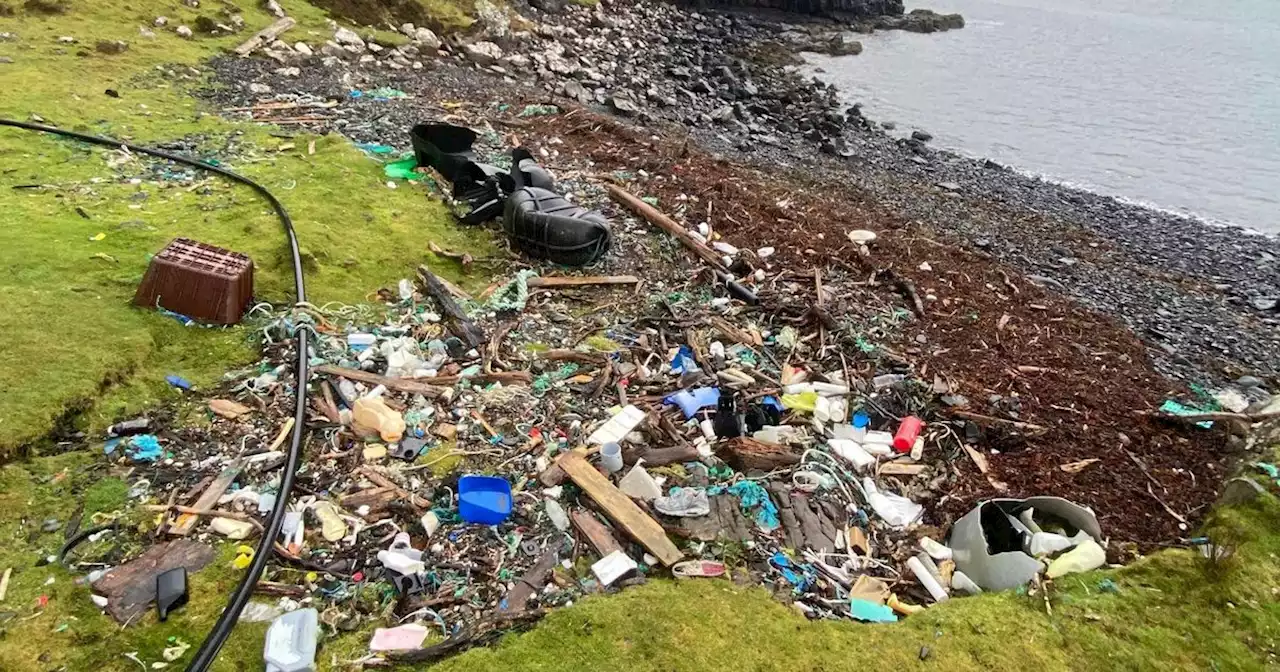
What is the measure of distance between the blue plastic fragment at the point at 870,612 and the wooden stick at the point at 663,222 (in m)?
4.41

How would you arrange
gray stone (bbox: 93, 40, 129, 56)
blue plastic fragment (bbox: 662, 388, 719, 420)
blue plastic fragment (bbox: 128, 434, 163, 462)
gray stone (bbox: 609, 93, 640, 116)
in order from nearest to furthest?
blue plastic fragment (bbox: 128, 434, 163, 462) → blue plastic fragment (bbox: 662, 388, 719, 420) → gray stone (bbox: 93, 40, 129, 56) → gray stone (bbox: 609, 93, 640, 116)

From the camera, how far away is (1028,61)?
31078 mm

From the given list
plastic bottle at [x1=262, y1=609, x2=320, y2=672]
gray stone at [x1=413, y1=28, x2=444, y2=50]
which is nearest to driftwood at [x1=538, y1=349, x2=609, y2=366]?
plastic bottle at [x1=262, y1=609, x2=320, y2=672]

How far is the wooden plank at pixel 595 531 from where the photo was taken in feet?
13.8

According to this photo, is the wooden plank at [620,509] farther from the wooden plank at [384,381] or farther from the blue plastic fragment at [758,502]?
the wooden plank at [384,381]

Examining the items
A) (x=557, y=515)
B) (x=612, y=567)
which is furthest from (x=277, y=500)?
(x=612, y=567)

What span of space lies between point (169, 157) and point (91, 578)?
6435mm

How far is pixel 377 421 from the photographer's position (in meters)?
4.89

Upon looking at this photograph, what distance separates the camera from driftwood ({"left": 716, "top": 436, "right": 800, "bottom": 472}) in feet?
16.5

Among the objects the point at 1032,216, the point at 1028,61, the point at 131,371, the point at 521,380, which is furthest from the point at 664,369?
the point at 1028,61

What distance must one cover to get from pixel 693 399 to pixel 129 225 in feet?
19.1

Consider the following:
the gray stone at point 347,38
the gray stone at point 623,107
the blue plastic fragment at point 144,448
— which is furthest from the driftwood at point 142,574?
the gray stone at point 623,107

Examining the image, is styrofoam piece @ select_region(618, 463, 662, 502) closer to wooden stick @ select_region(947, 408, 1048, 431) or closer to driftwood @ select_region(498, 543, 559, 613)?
driftwood @ select_region(498, 543, 559, 613)

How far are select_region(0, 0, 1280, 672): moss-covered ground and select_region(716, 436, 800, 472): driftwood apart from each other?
116cm
